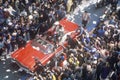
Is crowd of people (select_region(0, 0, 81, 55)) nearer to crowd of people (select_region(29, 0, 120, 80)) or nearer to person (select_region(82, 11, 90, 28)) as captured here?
person (select_region(82, 11, 90, 28))

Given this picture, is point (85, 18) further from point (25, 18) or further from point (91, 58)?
point (91, 58)

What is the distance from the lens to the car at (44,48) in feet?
51.6

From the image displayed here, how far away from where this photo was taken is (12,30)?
17.9 m

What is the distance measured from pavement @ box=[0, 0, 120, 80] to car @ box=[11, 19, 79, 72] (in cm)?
72

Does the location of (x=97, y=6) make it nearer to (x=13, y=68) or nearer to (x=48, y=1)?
(x=48, y=1)

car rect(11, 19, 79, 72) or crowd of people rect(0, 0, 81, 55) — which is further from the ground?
crowd of people rect(0, 0, 81, 55)

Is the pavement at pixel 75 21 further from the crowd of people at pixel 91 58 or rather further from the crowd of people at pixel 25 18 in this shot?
the crowd of people at pixel 91 58

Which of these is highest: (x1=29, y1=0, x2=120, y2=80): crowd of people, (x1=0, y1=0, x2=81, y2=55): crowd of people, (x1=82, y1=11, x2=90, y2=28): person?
(x1=0, y1=0, x2=81, y2=55): crowd of people

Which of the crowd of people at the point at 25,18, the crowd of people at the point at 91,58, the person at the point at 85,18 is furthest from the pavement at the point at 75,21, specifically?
the crowd of people at the point at 91,58

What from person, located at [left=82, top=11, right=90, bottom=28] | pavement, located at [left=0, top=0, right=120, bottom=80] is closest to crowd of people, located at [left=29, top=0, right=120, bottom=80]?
person, located at [left=82, top=11, right=90, bottom=28]

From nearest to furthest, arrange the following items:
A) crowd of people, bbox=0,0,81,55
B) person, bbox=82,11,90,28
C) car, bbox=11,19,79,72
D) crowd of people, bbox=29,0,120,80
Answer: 1. crowd of people, bbox=29,0,120,80
2. car, bbox=11,19,79,72
3. crowd of people, bbox=0,0,81,55
4. person, bbox=82,11,90,28

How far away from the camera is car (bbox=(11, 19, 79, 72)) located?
15.7 meters

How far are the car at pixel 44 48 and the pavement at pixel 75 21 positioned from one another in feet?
2.36

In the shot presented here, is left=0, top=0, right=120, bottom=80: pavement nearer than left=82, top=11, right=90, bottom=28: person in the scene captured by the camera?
Yes
